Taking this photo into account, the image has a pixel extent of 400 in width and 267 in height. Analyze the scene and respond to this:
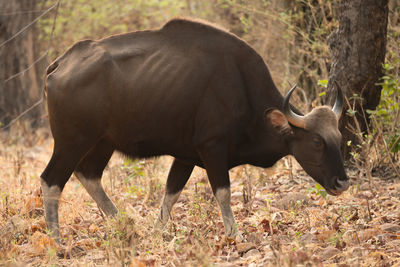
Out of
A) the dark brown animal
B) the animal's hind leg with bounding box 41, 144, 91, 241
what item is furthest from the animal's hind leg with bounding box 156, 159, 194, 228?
the animal's hind leg with bounding box 41, 144, 91, 241

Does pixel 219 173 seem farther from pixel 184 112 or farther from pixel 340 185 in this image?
pixel 340 185

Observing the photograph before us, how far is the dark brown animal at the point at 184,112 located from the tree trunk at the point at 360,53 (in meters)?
1.51

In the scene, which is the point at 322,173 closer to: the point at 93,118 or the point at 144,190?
the point at 93,118

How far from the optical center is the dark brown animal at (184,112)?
5.59 meters

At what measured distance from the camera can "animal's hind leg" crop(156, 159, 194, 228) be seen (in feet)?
20.1

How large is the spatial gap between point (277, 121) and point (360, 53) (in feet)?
6.74

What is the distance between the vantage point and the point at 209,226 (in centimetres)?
552

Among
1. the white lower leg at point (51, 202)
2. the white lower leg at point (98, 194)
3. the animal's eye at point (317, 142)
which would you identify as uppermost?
the animal's eye at point (317, 142)

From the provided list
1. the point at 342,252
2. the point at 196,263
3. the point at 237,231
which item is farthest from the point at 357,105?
the point at 196,263

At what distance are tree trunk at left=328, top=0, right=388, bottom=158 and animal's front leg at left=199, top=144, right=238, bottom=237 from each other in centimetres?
203

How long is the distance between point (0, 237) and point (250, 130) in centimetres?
250

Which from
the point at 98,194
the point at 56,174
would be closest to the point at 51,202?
the point at 56,174

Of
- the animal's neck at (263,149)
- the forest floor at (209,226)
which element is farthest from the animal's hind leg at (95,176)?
the animal's neck at (263,149)

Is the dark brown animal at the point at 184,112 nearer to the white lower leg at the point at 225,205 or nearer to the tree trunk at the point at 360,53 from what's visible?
the white lower leg at the point at 225,205
